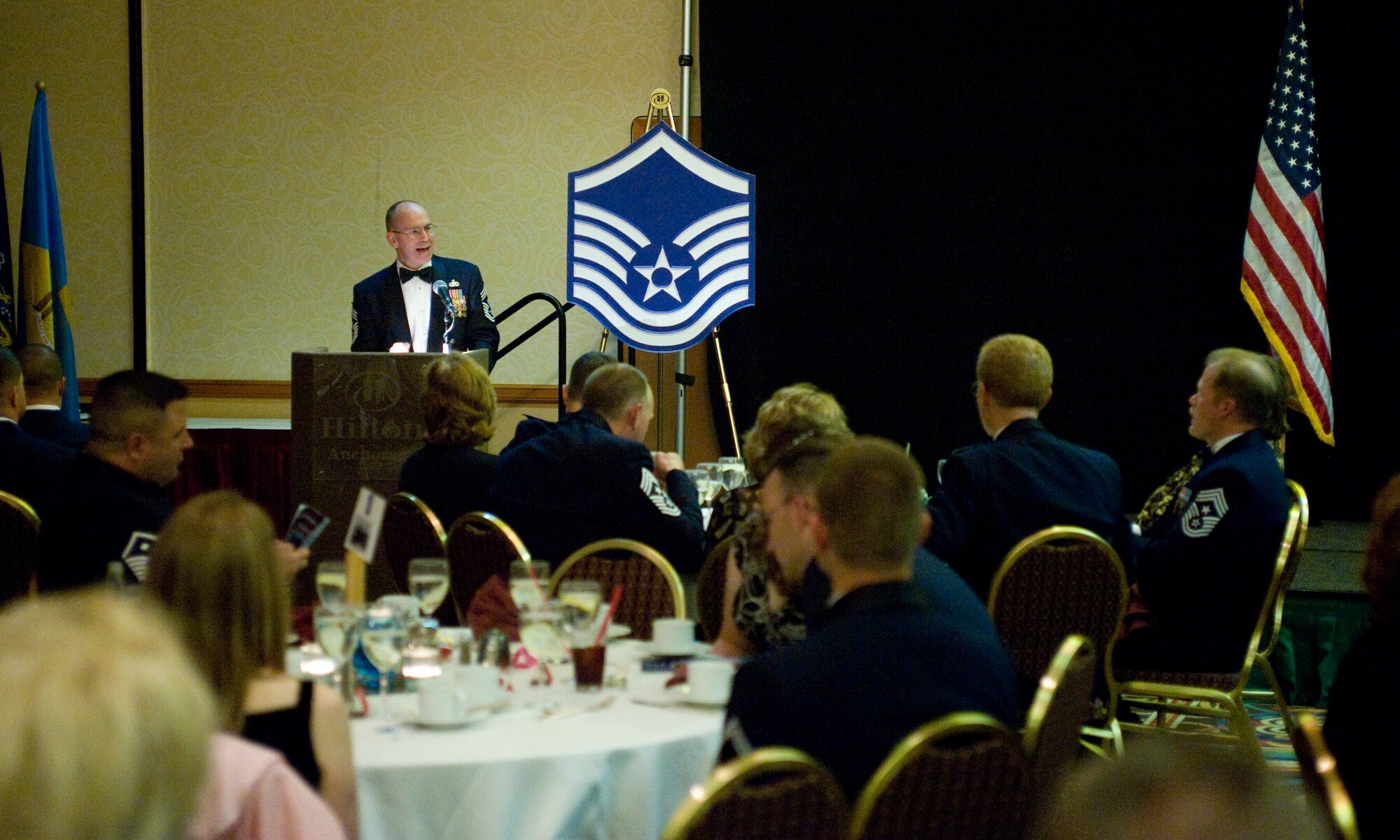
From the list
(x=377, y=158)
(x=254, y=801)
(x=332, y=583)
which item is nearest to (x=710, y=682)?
(x=332, y=583)

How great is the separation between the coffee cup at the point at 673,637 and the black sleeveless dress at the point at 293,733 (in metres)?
1.02

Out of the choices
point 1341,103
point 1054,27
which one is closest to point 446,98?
point 1054,27

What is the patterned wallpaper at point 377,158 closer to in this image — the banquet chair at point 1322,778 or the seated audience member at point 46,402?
the seated audience member at point 46,402

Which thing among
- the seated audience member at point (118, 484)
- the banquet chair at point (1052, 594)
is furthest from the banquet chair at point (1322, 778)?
the seated audience member at point (118, 484)

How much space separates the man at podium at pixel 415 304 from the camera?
19.6ft

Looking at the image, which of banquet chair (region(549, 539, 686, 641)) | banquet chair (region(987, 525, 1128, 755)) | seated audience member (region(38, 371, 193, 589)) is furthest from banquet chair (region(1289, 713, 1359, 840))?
seated audience member (region(38, 371, 193, 589))

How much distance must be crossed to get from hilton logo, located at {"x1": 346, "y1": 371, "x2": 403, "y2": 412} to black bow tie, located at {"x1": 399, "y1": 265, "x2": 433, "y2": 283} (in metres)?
1.20

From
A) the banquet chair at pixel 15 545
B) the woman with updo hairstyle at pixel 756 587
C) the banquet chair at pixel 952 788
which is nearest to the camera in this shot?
the banquet chair at pixel 952 788

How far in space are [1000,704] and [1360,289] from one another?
6.03 m

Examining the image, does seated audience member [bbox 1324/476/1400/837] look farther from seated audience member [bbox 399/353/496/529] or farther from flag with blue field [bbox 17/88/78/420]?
flag with blue field [bbox 17/88/78/420]

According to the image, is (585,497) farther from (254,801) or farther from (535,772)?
(254,801)

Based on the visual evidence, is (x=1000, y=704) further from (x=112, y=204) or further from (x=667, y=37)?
(x=112, y=204)

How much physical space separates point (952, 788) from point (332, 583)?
1.30 m

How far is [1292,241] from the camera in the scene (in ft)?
20.3
